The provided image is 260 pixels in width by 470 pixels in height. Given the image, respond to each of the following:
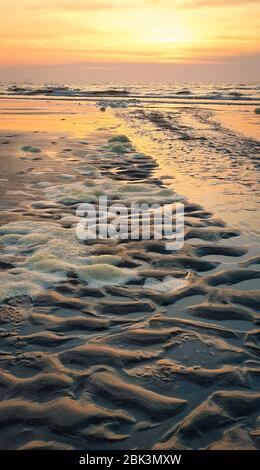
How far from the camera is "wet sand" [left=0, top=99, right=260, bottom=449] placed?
8.66 feet

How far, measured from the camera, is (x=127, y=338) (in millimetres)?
3539

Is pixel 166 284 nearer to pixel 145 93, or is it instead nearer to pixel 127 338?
pixel 127 338

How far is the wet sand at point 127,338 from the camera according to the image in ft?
8.66

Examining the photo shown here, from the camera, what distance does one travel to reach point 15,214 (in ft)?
22.7

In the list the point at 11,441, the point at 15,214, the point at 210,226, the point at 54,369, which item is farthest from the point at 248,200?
the point at 11,441

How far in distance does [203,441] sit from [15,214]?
5116mm

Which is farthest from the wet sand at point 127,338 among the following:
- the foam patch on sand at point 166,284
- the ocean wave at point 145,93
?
the ocean wave at point 145,93

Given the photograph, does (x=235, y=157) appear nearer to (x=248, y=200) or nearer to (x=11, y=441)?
(x=248, y=200)
